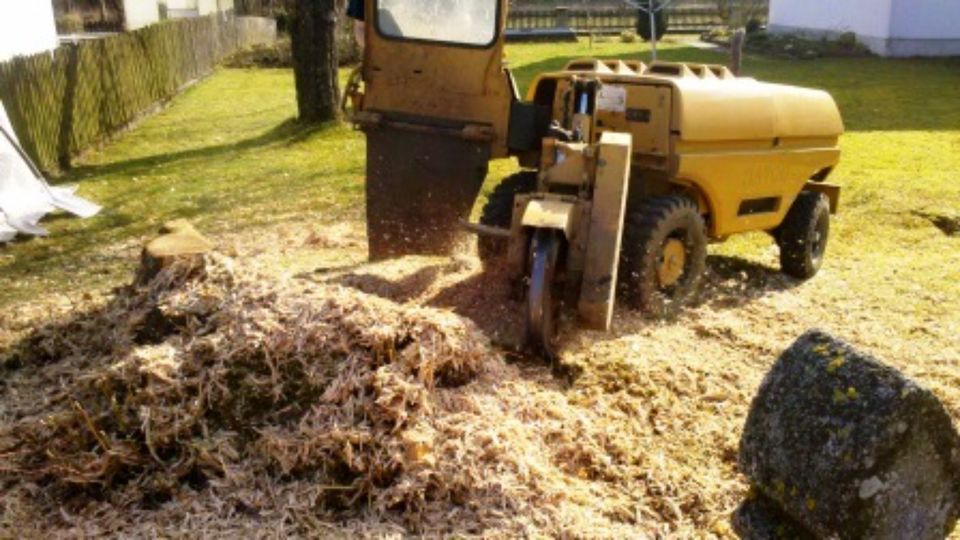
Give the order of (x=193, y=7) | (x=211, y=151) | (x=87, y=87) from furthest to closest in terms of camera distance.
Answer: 1. (x=193, y=7)
2. (x=87, y=87)
3. (x=211, y=151)

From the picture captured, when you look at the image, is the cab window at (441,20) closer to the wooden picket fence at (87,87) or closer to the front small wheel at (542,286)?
the front small wheel at (542,286)

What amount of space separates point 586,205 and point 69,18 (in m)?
34.9

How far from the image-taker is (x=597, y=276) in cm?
489

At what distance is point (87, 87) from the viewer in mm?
13438

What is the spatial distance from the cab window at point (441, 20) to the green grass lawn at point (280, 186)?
2.76 metres

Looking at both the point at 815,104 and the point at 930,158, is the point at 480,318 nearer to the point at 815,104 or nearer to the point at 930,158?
the point at 815,104

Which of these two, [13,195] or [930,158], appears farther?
[930,158]

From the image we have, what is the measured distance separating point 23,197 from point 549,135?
5.73 metres

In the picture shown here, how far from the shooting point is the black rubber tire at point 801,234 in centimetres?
757

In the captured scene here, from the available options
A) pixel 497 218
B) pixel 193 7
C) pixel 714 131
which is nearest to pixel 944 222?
pixel 714 131

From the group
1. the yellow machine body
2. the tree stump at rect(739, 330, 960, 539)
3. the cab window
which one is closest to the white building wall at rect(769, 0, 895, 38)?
the yellow machine body

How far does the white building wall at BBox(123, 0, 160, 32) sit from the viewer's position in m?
37.3

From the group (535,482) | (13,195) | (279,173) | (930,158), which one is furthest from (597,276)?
(930,158)

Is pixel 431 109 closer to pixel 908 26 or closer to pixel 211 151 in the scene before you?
pixel 211 151
